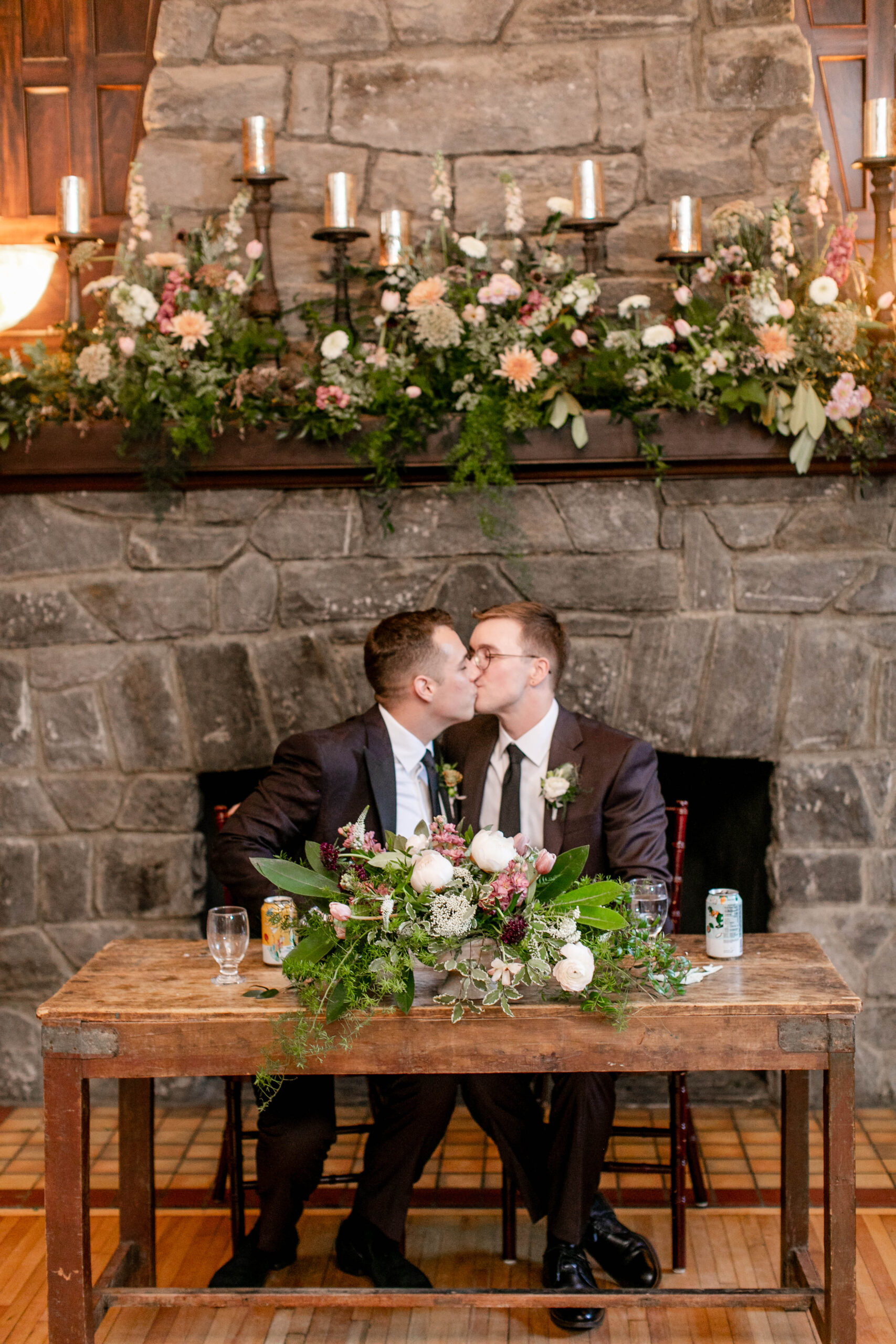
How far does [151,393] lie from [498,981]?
193 centimetres

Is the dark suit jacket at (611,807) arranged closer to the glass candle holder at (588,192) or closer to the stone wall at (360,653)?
the stone wall at (360,653)

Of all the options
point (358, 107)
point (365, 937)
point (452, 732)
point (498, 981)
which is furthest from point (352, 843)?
point (358, 107)

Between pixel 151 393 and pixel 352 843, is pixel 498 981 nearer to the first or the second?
pixel 352 843

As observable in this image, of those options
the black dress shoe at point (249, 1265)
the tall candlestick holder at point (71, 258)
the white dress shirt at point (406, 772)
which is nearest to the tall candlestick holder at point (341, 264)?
the tall candlestick holder at point (71, 258)

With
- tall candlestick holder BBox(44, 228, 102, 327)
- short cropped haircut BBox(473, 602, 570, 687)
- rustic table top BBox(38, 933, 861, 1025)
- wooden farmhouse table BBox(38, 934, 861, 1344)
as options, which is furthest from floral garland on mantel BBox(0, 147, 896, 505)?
wooden farmhouse table BBox(38, 934, 861, 1344)

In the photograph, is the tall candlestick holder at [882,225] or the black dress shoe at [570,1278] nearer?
the black dress shoe at [570,1278]

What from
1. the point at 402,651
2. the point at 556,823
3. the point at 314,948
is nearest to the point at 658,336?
the point at 402,651

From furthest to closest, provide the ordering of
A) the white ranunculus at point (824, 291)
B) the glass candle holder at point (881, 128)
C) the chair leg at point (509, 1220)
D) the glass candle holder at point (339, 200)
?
the glass candle holder at point (339, 200)
the glass candle holder at point (881, 128)
the white ranunculus at point (824, 291)
the chair leg at point (509, 1220)

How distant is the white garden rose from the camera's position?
2869mm

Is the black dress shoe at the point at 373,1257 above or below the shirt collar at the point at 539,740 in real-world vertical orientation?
below

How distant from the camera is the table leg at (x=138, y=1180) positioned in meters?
2.65

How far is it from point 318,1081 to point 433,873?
776 mm

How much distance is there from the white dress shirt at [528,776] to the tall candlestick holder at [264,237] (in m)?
1.38

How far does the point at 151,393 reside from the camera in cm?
331
